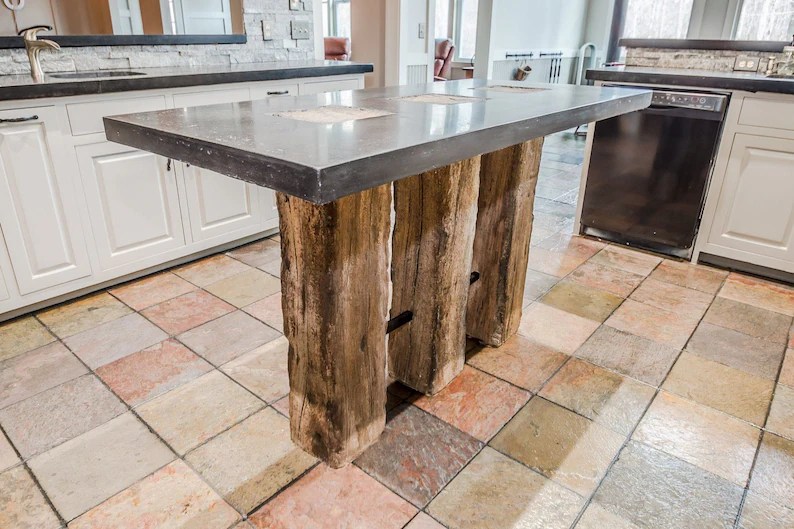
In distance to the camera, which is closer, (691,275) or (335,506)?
(335,506)

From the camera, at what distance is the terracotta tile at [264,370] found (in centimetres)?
180

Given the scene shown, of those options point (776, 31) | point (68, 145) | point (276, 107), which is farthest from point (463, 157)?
point (776, 31)

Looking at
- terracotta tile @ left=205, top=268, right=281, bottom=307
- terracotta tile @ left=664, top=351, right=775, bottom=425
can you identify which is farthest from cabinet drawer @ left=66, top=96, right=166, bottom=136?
terracotta tile @ left=664, top=351, right=775, bottom=425

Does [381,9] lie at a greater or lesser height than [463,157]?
greater

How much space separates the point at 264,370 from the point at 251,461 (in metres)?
0.45

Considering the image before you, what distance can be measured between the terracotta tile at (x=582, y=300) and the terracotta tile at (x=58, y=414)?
1.80 meters

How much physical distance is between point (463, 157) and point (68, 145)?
172 cm

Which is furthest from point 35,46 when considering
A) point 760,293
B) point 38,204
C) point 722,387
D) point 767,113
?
point 760,293

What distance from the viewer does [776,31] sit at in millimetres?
5988

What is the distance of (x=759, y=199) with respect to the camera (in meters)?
2.54

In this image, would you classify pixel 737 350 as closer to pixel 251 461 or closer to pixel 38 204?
pixel 251 461

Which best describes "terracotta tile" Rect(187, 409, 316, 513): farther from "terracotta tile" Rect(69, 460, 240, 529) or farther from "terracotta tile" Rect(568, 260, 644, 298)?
"terracotta tile" Rect(568, 260, 644, 298)

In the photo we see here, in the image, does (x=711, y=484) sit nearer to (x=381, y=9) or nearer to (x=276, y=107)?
(x=276, y=107)

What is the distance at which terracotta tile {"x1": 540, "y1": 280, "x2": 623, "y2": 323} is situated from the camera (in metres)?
2.36
